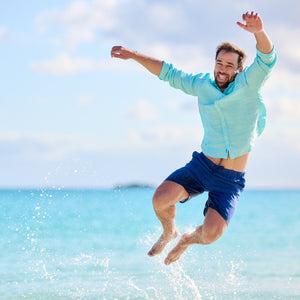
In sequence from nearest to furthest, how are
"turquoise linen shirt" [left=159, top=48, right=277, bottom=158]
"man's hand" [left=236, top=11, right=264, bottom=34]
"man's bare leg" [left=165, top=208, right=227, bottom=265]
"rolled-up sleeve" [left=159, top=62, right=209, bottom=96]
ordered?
"man's hand" [left=236, top=11, right=264, bottom=34] → "turquoise linen shirt" [left=159, top=48, right=277, bottom=158] → "man's bare leg" [left=165, top=208, right=227, bottom=265] → "rolled-up sleeve" [left=159, top=62, right=209, bottom=96]

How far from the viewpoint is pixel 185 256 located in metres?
11.2

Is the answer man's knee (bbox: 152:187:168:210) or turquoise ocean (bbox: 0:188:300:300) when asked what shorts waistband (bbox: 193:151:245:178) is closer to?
man's knee (bbox: 152:187:168:210)

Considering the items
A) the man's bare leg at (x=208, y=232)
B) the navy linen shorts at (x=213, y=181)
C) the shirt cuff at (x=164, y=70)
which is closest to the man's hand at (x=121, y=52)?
the shirt cuff at (x=164, y=70)

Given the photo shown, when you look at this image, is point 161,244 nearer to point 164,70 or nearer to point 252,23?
point 164,70

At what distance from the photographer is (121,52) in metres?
5.84

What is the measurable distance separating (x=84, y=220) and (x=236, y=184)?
13125 mm

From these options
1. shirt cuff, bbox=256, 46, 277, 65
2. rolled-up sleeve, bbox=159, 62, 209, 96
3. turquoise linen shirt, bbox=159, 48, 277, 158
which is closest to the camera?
shirt cuff, bbox=256, 46, 277, 65

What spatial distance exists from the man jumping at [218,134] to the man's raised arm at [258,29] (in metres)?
0.09

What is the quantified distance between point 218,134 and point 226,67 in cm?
63

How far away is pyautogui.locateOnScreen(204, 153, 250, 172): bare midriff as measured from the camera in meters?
5.65

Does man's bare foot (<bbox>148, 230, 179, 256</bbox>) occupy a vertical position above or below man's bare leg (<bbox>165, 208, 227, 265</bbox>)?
below

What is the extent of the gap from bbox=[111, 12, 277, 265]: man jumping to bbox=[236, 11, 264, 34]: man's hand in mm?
281

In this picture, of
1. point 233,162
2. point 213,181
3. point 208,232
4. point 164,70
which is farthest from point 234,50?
point 208,232

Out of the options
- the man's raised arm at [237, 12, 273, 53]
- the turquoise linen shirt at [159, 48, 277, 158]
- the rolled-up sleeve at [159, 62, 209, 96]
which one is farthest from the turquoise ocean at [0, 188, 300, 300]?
the man's raised arm at [237, 12, 273, 53]
